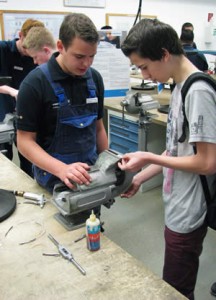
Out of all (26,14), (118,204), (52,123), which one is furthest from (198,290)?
(26,14)

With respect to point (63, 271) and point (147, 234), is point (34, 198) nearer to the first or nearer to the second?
point (63, 271)

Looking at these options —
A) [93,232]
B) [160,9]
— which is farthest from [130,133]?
[160,9]

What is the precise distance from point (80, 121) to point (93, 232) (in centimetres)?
49

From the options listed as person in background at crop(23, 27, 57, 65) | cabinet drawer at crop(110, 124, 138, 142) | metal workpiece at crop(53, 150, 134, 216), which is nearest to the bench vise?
metal workpiece at crop(53, 150, 134, 216)

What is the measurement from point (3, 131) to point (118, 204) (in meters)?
1.19

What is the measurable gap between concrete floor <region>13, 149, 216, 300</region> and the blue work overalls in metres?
1.00

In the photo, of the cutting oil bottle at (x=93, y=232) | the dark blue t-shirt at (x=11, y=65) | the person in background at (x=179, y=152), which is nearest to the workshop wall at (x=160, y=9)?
the dark blue t-shirt at (x=11, y=65)

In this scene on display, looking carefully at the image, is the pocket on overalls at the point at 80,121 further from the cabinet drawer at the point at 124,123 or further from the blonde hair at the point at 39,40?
the cabinet drawer at the point at 124,123

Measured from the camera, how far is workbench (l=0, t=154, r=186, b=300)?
0.77 meters

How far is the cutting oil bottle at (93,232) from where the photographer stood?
0.90 metres

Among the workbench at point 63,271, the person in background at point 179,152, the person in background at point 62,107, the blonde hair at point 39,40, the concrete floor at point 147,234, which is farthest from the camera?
the concrete floor at point 147,234

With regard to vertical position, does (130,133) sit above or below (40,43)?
below

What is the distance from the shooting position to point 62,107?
3.88 feet

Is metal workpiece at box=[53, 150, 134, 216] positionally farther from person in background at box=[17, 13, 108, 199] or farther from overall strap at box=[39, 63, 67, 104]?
overall strap at box=[39, 63, 67, 104]
